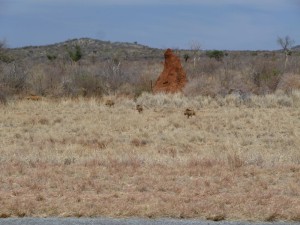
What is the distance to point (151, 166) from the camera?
11086 mm

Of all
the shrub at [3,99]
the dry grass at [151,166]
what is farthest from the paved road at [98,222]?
the shrub at [3,99]

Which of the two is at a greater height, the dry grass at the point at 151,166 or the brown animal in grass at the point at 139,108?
the brown animal in grass at the point at 139,108

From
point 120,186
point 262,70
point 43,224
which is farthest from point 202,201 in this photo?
point 262,70

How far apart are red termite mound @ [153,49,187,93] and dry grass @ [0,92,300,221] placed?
26.4 feet

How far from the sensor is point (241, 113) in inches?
908

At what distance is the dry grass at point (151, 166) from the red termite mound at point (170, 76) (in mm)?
8048

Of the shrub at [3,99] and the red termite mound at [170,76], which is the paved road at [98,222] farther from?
the red termite mound at [170,76]

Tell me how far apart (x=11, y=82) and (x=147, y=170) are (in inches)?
911

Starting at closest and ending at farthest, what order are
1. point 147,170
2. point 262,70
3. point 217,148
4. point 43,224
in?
point 43,224, point 147,170, point 217,148, point 262,70

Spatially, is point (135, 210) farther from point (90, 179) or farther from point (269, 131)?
point (269, 131)

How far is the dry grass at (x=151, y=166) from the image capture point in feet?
25.7

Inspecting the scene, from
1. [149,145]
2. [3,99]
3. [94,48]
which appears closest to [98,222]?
[149,145]

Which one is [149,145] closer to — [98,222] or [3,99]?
[98,222]

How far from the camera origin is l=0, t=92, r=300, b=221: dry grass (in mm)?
7828
